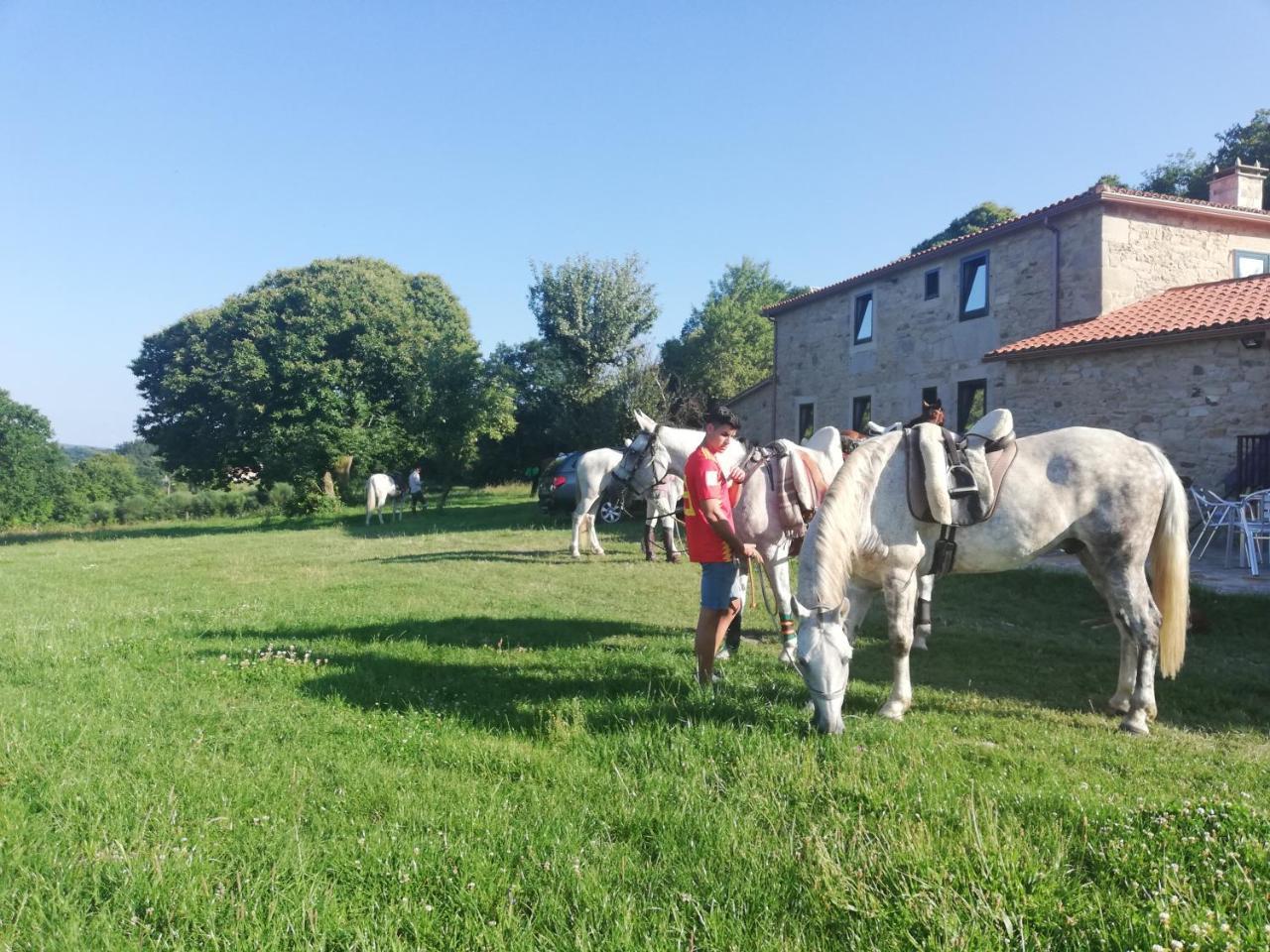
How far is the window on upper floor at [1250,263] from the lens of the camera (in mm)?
16031

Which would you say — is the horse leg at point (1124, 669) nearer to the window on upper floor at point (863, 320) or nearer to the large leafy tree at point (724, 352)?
the window on upper floor at point (863, 320)

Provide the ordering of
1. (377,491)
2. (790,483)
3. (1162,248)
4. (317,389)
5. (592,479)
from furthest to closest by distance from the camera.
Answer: (317,389)
(377,491)
(1162,248)
(592,479)
(790,483)

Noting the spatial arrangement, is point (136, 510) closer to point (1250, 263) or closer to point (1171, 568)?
point (1171, 568)

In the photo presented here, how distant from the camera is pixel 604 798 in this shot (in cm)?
317

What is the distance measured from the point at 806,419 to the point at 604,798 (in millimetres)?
20855

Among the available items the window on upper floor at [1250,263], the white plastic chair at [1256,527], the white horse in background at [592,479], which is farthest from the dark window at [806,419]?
the white plastic chair at [1256,527]

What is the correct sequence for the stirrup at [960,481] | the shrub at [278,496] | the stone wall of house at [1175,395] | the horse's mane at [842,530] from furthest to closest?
the shrub at [278,496], the stone wall of house at [1175,395], the stirrup at [960,481], the horse's mane at [842,530]

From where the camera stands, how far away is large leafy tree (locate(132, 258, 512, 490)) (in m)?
24.2

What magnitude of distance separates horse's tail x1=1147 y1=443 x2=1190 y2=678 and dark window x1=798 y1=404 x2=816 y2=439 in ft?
58.3

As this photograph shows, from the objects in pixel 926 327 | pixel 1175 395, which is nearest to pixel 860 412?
pixel 926 327

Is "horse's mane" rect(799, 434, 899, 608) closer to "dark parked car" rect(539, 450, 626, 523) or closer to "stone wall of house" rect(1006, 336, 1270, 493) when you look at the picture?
"stone wall of house" rect(1006, 336, 1270, 493)

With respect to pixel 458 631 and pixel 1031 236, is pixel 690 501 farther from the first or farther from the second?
pixel 1031 236

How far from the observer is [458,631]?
6840 millimetres

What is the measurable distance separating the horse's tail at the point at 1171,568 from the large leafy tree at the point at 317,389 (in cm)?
2342
